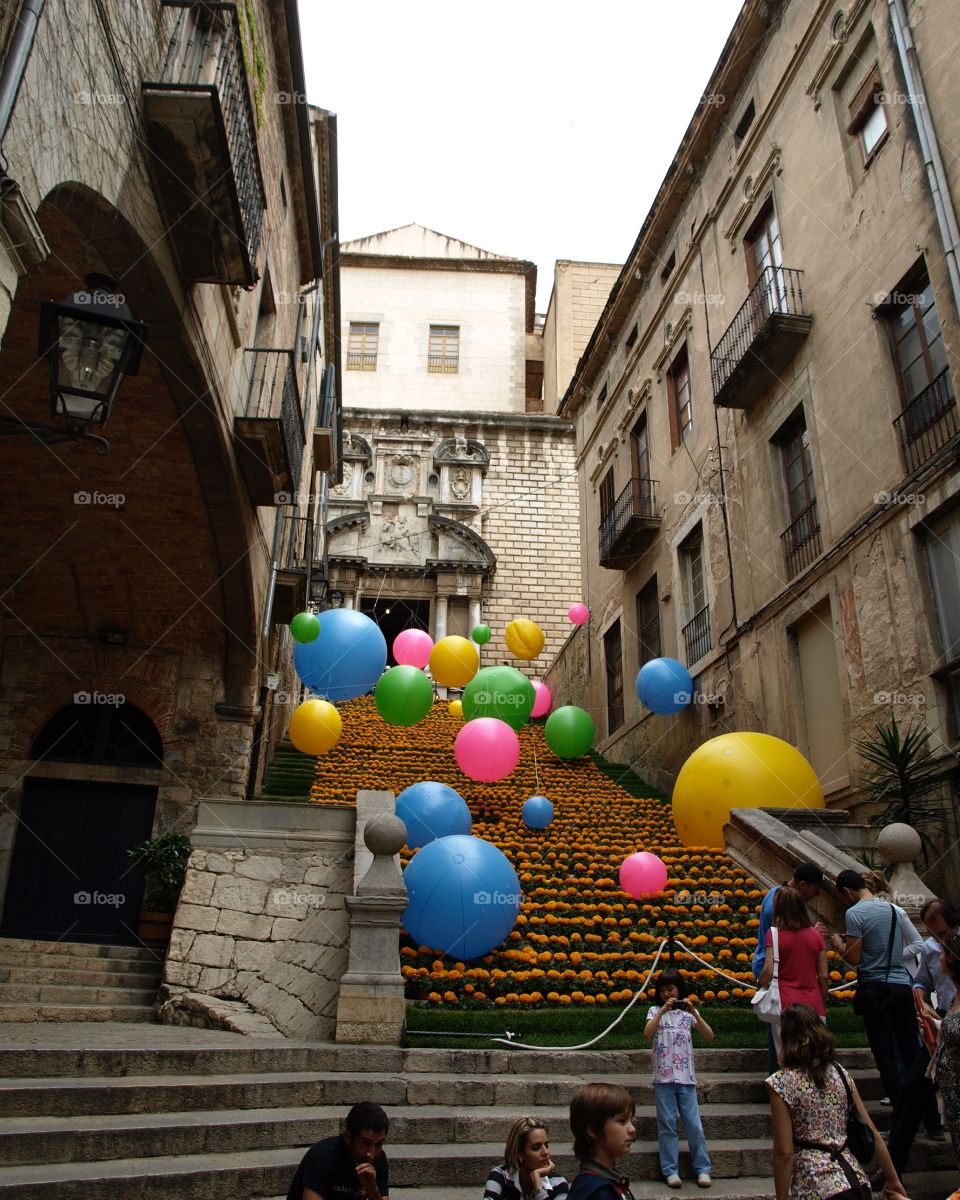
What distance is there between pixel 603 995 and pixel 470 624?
20049 millimetres

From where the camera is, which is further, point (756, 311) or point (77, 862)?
point (756, 311)

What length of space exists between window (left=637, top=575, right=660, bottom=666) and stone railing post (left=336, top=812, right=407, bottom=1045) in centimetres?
1198

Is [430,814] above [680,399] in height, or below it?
below

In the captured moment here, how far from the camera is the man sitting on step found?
10.9 feet

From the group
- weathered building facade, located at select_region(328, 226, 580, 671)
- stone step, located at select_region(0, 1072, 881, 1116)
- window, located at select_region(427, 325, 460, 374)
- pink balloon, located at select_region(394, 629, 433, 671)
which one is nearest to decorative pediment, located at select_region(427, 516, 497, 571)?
weathered building facade, located at select_region(328, 226, 580, 671)

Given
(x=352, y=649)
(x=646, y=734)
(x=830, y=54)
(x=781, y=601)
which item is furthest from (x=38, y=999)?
(x=830, y=54)

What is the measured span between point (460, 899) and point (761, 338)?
9702 mm

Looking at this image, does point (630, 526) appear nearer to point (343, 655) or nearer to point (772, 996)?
point (343, 655)

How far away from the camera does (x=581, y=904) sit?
28.8ft

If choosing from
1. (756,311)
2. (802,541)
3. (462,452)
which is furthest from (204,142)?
(462,452)

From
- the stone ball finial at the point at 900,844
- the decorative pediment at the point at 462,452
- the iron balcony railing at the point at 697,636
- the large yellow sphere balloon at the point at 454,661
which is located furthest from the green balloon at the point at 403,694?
the decorative pediment at the point at 462,452

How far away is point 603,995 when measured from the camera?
7117 mm

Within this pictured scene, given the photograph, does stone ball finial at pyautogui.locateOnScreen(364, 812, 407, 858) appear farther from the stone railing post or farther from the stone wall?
the stone wall

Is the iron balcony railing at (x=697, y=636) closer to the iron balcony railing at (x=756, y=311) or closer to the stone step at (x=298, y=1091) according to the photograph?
the iron balcony railing at (x=756, y=311)
